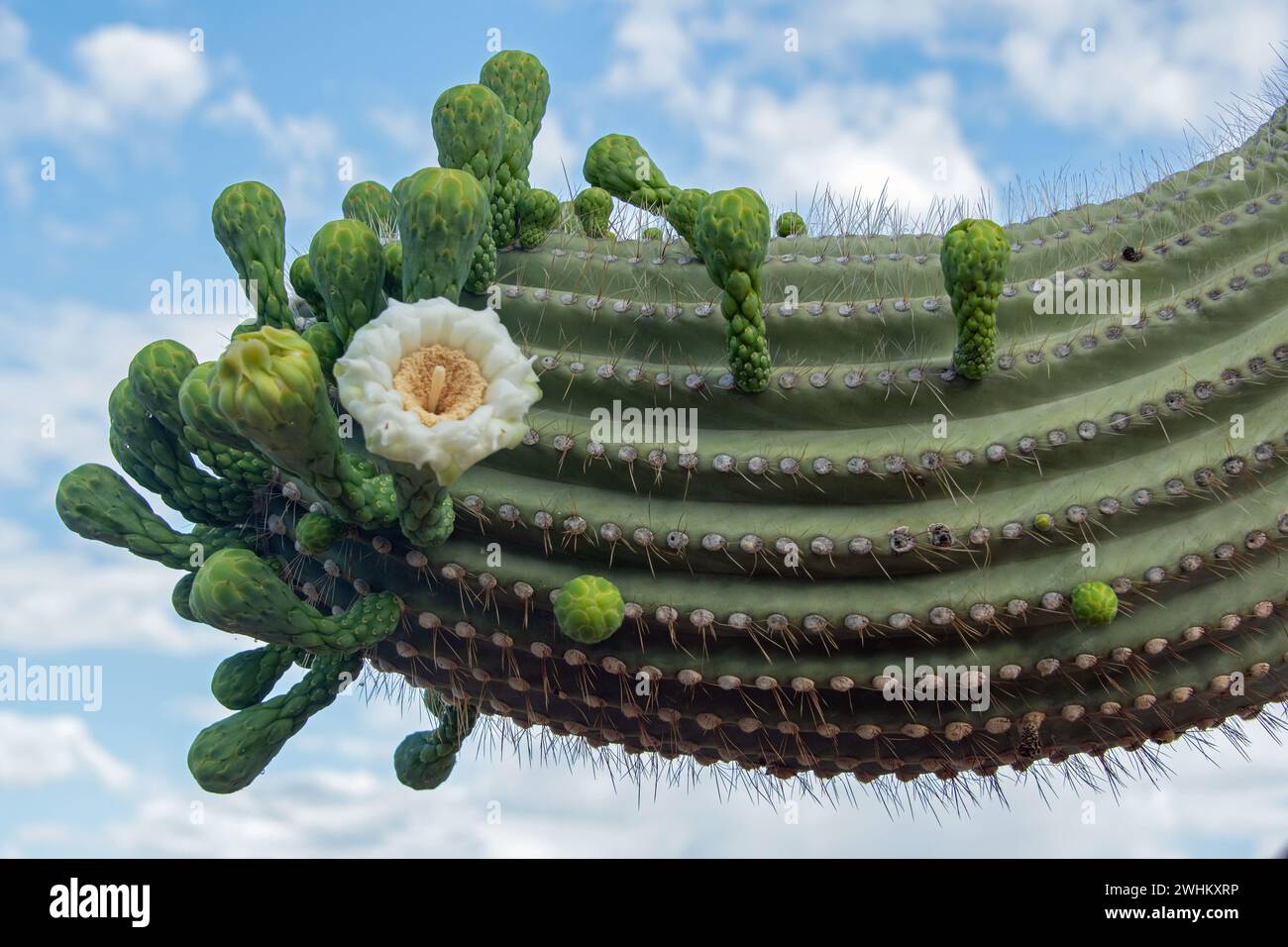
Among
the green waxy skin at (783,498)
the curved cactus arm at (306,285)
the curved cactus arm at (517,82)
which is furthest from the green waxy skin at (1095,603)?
the curved cactus arm at (306,285)

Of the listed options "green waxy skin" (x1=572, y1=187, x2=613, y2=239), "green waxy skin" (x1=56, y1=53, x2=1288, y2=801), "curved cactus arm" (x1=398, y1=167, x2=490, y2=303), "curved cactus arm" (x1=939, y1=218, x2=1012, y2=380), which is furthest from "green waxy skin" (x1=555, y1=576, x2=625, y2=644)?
"green waxy skin" (x1=572, y1=187, x2=613, y2=239)

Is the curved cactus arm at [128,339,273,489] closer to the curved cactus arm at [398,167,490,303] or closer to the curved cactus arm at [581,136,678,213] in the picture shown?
the curved cactus arm at [398,167,490,303]

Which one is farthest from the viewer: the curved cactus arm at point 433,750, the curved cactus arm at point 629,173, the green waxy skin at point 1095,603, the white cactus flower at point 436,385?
the curved cactus arm at point 433,750

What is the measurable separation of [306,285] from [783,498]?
1673mm

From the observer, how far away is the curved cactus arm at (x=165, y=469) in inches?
157

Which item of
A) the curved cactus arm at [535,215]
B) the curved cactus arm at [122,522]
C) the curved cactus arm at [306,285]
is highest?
the curved cactus arm at [535,215]

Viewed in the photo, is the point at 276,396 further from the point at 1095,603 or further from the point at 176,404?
the point at 1095,603

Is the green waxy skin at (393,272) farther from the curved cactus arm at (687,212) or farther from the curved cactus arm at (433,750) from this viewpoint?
the curved cactus arm at (433,750)

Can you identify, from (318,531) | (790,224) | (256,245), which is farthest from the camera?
(790,224)

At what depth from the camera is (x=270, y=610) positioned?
3.50 metres

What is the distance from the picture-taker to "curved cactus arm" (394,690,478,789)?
4.85 meters

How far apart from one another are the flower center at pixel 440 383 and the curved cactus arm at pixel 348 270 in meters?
0.67

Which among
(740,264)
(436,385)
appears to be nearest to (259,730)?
(436,385)

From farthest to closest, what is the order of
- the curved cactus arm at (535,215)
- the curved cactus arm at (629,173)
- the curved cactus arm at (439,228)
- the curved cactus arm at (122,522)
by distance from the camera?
the curved cactus arm at (629,173)
the curved cactus arm at (122,522)
the curved cactus arm at (535,215)
the curved cactus arm at (439,228)
